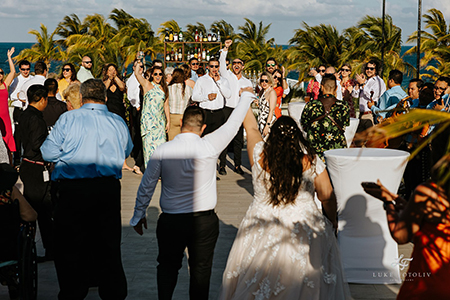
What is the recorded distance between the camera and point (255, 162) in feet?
12.4

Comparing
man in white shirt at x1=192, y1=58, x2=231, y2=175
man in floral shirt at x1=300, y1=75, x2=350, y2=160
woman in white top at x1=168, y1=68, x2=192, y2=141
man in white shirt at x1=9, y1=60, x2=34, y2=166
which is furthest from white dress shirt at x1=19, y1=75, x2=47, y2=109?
man in floral shirt at x1=300, y1=75, x2=350, y2=160

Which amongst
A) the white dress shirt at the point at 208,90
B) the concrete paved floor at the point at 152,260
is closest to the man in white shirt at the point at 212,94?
the white dress shirt at the point at 208,90

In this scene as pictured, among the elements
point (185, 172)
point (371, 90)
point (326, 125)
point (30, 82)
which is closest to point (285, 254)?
point (185, 172)

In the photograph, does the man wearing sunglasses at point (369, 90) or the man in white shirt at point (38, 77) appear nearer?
the man in white shirt at point (38, 77)

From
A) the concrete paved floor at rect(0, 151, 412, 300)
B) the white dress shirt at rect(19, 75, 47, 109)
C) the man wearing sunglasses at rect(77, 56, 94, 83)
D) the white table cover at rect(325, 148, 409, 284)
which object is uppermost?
the man wearing sunglasses at rect(77, 56, 94, 83)

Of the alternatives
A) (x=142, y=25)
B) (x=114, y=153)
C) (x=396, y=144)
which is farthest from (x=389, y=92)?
(x=142, y=25)

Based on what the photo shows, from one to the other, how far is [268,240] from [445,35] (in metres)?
25.6

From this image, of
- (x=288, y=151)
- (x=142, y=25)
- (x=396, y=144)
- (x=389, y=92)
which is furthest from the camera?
(x=142, y=25)

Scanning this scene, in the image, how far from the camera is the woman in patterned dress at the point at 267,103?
8.85 meters

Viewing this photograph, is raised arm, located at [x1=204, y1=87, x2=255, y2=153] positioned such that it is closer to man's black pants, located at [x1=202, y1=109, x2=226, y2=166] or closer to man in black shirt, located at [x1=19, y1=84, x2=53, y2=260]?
man in black shirt, located at [x1=19, y1=84, x2=53, y2=260]

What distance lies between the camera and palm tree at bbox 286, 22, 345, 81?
1025 inches

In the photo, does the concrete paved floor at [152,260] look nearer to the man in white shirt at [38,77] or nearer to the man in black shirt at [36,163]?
the man in black shirt at [36,163]

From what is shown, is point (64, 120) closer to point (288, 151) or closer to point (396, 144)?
point (288, 151)

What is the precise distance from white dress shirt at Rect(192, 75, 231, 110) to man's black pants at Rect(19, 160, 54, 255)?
13.8 feet
